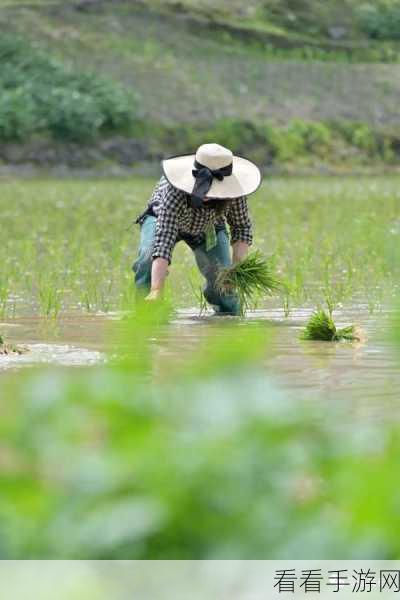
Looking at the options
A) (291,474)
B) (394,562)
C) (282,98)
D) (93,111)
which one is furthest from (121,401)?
(282,98)

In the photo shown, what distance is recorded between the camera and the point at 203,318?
8.84 metres

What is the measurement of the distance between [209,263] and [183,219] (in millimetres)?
452

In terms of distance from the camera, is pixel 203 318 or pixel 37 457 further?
pixel 203 318

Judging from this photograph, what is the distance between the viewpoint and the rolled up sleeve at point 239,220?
8758 mm

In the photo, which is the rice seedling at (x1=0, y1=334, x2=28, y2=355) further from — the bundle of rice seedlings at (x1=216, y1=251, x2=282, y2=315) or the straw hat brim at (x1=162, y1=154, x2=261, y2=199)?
the bundle of rice seedlings at (x1=216, y1=251, x2=282, y2=315)

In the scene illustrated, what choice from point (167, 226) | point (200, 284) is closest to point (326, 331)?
point (167, 226)

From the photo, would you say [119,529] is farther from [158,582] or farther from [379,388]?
[379,388]

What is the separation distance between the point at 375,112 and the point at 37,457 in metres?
40.4

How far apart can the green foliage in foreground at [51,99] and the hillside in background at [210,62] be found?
68 cm

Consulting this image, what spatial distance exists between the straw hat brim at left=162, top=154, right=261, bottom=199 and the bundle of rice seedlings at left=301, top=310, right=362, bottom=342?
1122 millimetres

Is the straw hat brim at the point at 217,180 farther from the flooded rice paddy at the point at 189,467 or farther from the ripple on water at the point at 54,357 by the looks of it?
the flooded rice paddy at the point at 189,467

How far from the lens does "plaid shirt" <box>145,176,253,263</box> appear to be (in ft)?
28.0

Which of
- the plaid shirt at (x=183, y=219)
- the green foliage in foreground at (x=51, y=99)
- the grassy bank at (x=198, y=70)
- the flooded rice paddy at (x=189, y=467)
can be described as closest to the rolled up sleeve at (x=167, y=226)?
the plaid shirt at (x=183, y=219)

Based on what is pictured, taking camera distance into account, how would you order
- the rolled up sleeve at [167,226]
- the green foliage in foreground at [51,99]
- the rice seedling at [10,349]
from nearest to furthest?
1. the rice seedling at [10,349]
2. the rolled up sleeve at [167,226]
3. the green foliage in foreground at [51,99]
